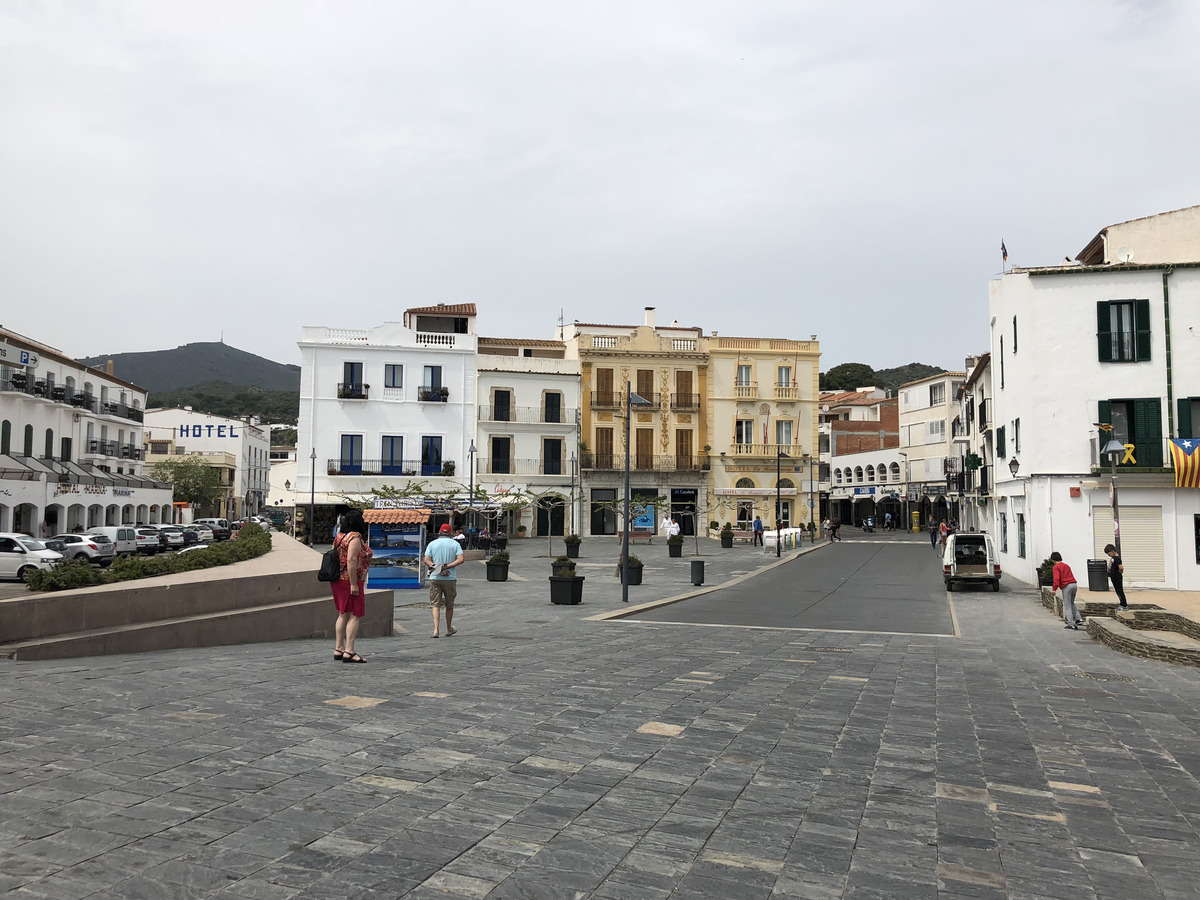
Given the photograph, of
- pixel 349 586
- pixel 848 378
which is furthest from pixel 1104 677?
pixel 848 378

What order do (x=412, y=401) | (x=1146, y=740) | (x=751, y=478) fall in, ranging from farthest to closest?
(x=751, y=478) → (x=412, y=401) → (x=1146, y=740)

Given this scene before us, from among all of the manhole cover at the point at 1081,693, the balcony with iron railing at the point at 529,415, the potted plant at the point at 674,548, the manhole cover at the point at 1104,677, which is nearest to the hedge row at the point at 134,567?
the manhole cover at the point at 1081,693

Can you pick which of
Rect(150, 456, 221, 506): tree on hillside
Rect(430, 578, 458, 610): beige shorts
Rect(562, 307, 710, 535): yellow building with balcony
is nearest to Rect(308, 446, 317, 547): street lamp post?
Rect(562, 307, 710, 535): yellow building with balcony

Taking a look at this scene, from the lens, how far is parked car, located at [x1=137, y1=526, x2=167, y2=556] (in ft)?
→ 137

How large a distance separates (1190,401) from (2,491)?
49.4 metres

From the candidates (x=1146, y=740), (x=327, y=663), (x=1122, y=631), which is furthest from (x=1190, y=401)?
(x=327, y=663)

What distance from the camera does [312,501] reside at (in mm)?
47906

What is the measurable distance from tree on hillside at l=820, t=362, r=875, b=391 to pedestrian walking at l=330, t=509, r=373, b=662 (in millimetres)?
117273

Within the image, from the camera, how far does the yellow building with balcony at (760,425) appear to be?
196 ft

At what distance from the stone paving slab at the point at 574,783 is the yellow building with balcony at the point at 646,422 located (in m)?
46.9

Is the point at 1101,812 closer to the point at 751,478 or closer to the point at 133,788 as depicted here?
the point at 133,788

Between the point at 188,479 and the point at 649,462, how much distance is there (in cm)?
4414

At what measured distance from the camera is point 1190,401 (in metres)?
26.2

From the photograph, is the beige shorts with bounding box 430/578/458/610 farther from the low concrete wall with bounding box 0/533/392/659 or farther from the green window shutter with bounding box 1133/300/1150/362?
the green window shutter with bounding box 1133/300/1150/362
